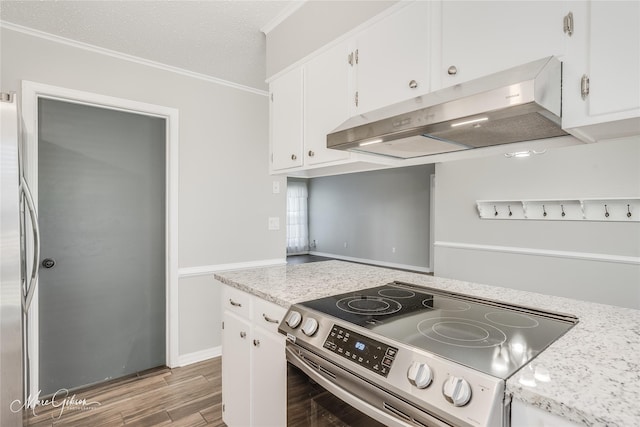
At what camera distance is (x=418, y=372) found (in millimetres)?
824

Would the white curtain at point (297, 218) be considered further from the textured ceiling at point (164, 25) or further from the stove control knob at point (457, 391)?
the stove control knob at point (457, 391)

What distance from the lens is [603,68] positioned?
99 centimetres

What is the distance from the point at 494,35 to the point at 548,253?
2.78m

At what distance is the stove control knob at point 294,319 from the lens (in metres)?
1.22

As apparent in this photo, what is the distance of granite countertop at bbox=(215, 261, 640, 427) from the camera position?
63cm

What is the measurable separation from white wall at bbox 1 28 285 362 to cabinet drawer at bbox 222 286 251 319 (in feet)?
→ 3.45

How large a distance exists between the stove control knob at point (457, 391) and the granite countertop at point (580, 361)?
0.08 meters

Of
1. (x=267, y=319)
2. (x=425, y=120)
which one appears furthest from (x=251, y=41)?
(x=267, y=319)

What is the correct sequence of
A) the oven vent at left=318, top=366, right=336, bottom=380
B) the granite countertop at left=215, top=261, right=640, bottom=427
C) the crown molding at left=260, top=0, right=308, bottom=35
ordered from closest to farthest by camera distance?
1. the granite countertop at left=215, top=261, right=640, bottom=427
2. the oven vent at left=318, top=366, right=336, bottom=380
3. the crown molding at left=260, top=0, right=308, bottom=35

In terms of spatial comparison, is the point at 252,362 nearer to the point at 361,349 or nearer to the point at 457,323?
the point at 361,349

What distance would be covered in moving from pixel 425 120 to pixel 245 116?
2230 mm

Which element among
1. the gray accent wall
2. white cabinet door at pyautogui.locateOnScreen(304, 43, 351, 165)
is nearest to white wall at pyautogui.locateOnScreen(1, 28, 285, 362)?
white cabinet door at pyautogui.locateOnScreen(304, 43, 351, 165)

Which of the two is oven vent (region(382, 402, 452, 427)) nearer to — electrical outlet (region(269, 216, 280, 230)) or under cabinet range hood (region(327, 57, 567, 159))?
under cabinet range hood (region(327, 57, 567, 159))

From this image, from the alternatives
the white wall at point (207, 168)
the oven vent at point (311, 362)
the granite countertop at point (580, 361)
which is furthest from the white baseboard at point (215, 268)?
the oven vent at point (311, 362)
